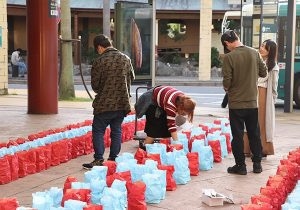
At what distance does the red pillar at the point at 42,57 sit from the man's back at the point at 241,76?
270 inches

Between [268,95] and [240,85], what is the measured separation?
1.19 metres

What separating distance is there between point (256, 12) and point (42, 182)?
11163mm

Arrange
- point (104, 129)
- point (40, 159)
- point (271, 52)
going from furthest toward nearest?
point (271, 52) < point (104, 129) < point (40, 159)

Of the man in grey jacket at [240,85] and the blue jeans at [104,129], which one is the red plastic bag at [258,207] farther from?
the blue jeans at [104,129]

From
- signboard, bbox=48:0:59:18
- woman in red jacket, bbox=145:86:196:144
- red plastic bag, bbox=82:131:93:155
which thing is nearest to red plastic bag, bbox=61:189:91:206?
woman in red jacket, bbox=145:86:196:144

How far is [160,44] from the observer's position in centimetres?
3531

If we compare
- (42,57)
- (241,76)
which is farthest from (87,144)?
(42,57)

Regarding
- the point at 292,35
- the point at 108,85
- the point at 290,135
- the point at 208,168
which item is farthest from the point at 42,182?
the point at 292,35

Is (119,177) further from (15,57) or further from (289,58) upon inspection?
(15,57)

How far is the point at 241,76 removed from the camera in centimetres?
691

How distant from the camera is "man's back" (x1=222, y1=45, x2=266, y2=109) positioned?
6.87 meters

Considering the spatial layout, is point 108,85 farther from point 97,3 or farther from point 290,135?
point 97,3

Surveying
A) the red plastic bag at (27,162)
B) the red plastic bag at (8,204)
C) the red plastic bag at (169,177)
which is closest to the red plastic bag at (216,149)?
the red plastic bag at (169,177)

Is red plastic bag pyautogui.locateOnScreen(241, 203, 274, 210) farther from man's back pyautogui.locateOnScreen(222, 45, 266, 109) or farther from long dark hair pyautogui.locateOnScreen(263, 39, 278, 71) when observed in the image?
long dark hair pyautogui.locateOnScreen(263, 39, 278, 71)
